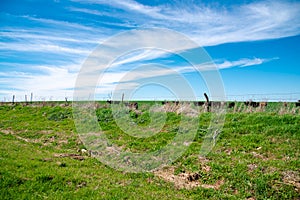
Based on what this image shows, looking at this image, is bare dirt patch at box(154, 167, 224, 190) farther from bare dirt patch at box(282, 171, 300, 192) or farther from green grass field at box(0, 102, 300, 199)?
bare dirt patch at box(282, 171, 300, 192)

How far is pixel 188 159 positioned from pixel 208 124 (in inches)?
202

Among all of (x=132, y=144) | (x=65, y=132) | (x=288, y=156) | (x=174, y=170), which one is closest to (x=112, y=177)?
(x=174, y=170)

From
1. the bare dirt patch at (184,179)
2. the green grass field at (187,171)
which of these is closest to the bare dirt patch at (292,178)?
the green grass field at (187,171)

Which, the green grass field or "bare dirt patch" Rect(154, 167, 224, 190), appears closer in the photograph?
the green grass field

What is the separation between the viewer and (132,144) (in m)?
13.3

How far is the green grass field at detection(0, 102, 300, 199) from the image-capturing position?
7.67 m

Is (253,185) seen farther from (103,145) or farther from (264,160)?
(103,145)

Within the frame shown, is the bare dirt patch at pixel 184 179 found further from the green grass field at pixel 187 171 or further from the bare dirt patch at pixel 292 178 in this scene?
the bare dirt patch at pixel 292 178

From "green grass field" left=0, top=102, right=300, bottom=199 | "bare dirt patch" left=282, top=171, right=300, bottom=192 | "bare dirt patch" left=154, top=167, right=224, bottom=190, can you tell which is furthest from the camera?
"bare dirt patch" left=154, top=167, right=224, bottom=190

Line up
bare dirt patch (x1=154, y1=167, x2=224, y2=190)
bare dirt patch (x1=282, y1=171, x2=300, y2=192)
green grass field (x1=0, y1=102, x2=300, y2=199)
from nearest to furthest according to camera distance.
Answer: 1. green grass field (x1=0, y1=102, x2=300, y2=199)
2. bare dirt patch (x1=282, y1=171, x2=300, y2=192)
3. bare dirt patch (x1=154, y1=167, x2=224, y2=190)

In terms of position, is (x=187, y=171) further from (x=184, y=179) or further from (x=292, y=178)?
(x=292, y=178)

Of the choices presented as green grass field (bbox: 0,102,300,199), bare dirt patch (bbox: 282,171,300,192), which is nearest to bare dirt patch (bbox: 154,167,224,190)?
green grass field (bbox: 0,102,300,199)

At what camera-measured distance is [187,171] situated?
961cm

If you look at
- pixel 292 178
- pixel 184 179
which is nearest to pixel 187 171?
pixel 184 179
